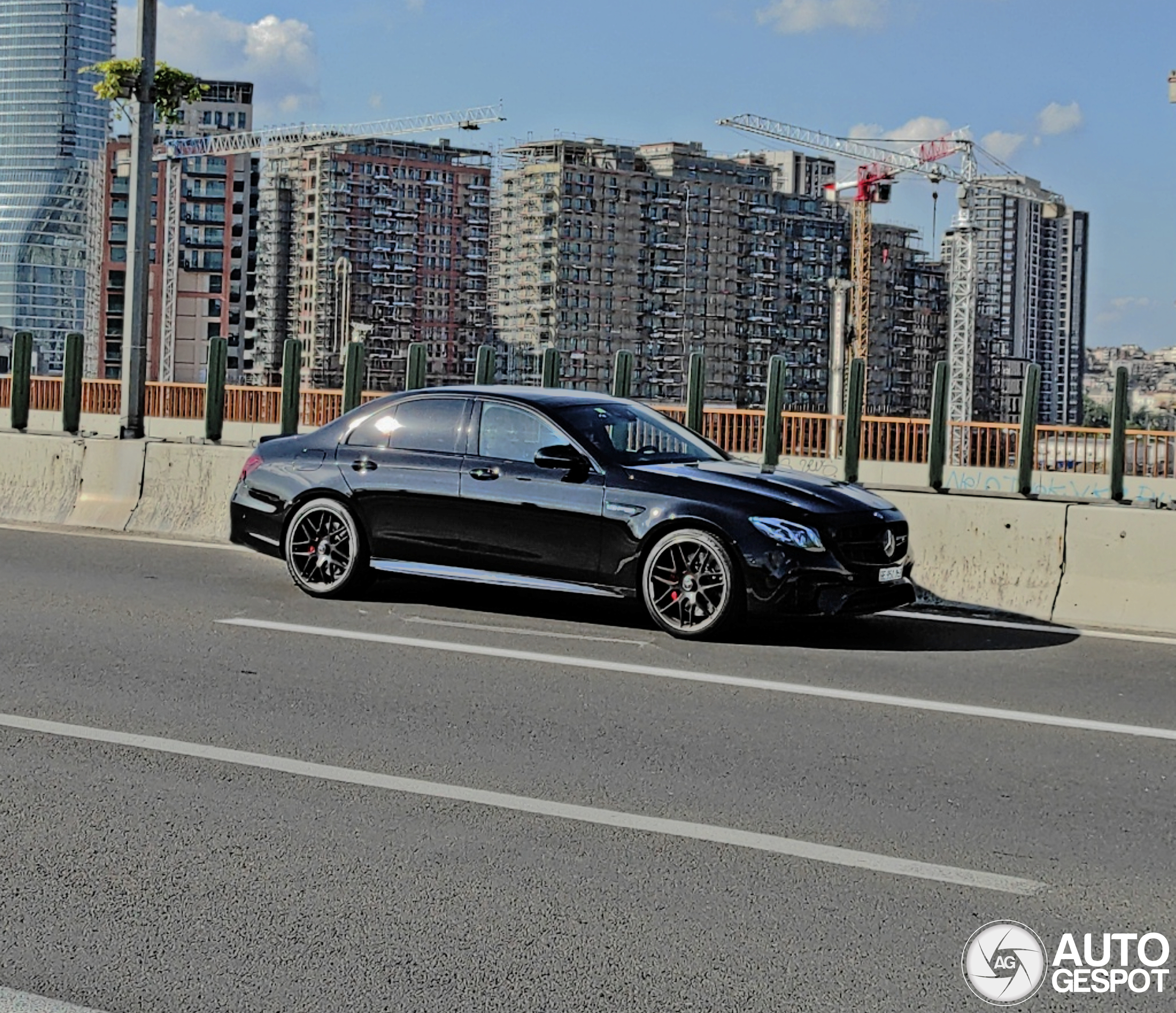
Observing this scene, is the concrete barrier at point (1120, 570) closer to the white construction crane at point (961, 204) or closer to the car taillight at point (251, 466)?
the car taillight at point (251, 466)

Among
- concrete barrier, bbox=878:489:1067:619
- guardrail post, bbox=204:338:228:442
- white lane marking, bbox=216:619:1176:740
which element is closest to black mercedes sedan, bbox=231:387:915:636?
white lane marking, bbox=216:619:1176:740

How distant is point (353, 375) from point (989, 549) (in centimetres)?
1480

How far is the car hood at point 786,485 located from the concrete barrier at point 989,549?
1.49 meters

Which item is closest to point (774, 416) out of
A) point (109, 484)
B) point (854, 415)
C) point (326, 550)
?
point (854, 415)

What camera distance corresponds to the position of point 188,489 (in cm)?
1554

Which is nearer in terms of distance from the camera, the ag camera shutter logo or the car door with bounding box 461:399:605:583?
the ag camera shutter logo

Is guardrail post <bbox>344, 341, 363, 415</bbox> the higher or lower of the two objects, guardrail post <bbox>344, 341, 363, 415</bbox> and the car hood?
the higher

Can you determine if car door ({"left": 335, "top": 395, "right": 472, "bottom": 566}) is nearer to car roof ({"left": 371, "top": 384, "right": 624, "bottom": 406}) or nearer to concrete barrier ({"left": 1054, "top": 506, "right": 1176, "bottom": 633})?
car roof ({"left": 371, "top": 384, "right": 624, "bottom": 406})

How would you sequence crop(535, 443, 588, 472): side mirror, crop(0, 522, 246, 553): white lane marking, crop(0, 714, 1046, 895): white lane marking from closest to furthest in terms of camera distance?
crop(0, 714, 1046, 895): white lane marking
crop(535, 443, 588, 472): side mirror
crop(0, 522, 246, 553): white lane marking

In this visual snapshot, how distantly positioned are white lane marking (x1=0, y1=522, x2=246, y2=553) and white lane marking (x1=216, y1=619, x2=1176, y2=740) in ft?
14.0

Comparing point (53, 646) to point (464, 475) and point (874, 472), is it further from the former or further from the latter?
point (874, 472)

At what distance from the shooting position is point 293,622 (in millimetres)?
10531

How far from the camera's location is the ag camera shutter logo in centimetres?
448

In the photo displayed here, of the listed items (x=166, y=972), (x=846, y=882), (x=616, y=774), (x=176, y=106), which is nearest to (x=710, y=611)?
(x=616, y=774)
